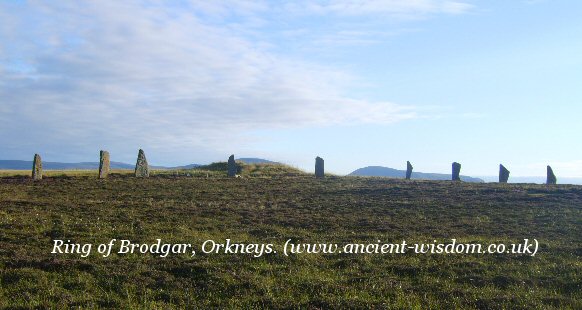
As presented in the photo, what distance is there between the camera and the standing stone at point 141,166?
50.8 m

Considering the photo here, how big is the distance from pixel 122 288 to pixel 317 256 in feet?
22.2

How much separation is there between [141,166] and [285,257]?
→ 37.5 m

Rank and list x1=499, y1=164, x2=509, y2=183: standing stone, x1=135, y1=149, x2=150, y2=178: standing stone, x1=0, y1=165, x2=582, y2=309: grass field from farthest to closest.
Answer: x1=499, y1=164, x2=509, y2=183: standing stone < x1=135, y1=149, x2=150, y2=178: standing stone < x1=0, y1=165, x2=582, y2=309: grass field

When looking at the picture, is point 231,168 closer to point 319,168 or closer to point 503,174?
point 319,168

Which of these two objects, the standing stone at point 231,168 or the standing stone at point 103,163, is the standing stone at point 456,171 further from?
the standing stone at point 103,163

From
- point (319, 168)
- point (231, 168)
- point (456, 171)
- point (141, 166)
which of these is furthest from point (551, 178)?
point (141, 166)

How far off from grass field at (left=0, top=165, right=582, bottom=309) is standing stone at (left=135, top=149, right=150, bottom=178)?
13.6 m

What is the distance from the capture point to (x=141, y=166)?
51.2 m

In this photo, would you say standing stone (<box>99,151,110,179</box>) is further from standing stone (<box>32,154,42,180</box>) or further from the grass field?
the grass field

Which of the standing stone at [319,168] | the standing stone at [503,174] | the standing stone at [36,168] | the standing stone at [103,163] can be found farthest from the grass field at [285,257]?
the standing stone at [319,168]

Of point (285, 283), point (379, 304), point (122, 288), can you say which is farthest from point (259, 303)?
point (122, 288)

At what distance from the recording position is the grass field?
41.1 ft

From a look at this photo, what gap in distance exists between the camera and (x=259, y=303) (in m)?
12.1

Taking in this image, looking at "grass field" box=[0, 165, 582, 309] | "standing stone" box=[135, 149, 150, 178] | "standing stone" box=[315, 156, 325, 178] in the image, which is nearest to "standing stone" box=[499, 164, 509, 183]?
"grass field" box=[0, 165, 582, 309]
